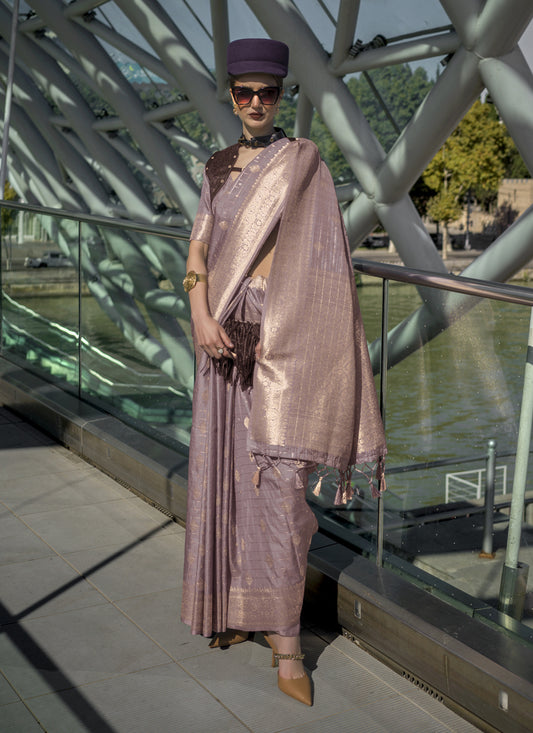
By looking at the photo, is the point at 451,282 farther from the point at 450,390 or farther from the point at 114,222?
the point at 114,222

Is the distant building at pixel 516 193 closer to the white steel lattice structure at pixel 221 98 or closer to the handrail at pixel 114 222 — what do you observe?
the white steel lattice structure at pixel 221 98

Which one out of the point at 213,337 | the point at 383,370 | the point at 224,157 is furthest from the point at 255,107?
the point at 383,370

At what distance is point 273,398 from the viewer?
2.53 metres

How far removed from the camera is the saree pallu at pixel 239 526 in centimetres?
263

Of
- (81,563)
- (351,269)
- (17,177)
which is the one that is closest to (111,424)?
(81,563)

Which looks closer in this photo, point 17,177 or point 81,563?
point 81,563

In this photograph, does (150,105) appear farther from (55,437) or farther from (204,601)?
(204,601)

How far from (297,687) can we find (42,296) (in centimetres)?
421

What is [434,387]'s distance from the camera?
286 cm

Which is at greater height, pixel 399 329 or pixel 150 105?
pixel 150 105

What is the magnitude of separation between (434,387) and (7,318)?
4230mm

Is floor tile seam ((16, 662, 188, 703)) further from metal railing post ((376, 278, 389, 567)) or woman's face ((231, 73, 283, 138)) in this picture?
woman's face ((231, 73, 283, 138))

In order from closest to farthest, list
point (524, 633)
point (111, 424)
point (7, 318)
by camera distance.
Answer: point (524, 633) → point (111, 424) → point (7, 318)

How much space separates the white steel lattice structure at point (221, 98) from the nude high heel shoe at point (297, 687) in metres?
0.98
